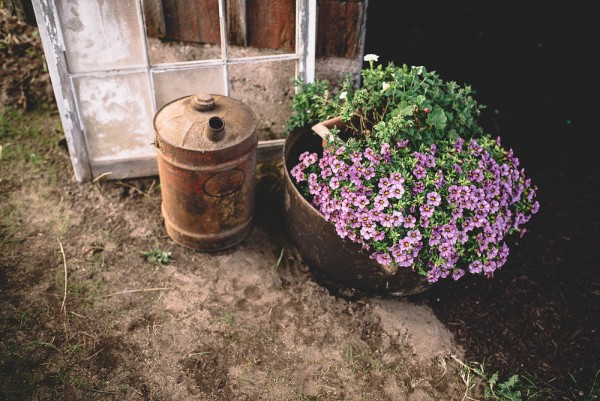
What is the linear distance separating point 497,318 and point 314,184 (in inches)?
51.7

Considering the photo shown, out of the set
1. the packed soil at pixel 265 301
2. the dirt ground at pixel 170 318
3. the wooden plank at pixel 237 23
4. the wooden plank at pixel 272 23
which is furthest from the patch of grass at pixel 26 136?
the wooden plank at pixel 272 23

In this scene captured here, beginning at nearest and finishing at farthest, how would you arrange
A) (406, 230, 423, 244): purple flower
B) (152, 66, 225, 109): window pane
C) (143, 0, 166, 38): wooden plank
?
(406, 230, 423, 244): purple flower
(143, 0, 166, 38): wooden plank
(152, 66, 225, 109): window pane

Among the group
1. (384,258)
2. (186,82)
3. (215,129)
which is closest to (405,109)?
(384,258)

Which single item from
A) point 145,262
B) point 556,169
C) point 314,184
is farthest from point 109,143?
point 556,169

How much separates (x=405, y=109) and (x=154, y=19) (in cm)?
166

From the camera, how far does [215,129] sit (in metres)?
2.56

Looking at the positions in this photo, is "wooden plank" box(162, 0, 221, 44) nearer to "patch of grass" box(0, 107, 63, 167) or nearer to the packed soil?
the packed soil

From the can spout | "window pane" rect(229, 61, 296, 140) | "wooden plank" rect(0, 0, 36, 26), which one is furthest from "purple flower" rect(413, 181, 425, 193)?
"wooden plank" rect(0, 0, 36, 26)

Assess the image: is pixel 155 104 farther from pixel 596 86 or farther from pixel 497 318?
pixel 596 86

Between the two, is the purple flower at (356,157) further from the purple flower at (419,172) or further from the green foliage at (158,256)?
the green foliage at (158,256)

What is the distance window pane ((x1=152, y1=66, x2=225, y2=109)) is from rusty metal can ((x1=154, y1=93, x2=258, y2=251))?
0.35m

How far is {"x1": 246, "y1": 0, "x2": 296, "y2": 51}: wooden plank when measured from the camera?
10.0ft

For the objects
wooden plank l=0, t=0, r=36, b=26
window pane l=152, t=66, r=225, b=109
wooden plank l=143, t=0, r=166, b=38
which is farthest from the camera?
wooden plank l=0, t=0, r=36, b=26

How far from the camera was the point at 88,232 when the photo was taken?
3168 mm
